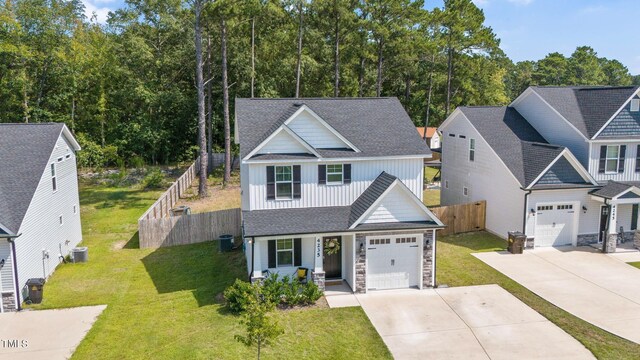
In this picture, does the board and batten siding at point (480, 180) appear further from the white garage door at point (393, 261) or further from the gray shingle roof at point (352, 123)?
the white garage door at point (393, 261)

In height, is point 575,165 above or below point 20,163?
below

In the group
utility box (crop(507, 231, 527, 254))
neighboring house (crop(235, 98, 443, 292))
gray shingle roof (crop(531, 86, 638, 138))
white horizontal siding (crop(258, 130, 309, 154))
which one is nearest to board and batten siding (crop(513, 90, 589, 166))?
gray shingle roof (crop(531, 86, 638, 138))

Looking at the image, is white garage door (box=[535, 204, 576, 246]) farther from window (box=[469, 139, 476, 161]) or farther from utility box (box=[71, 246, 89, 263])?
utility box (box=[71, 246, 89, 263])

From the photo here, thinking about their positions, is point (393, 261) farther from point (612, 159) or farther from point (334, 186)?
point (612, 159)

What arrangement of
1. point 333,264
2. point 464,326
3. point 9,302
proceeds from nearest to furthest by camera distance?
point 464,326 → point 9,302 → point 333,264

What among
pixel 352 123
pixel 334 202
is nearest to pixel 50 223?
pixel 334 202

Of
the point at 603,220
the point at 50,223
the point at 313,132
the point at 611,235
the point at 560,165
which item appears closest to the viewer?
the point at 313,132

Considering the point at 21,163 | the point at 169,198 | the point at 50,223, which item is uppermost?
the point at 21,163
